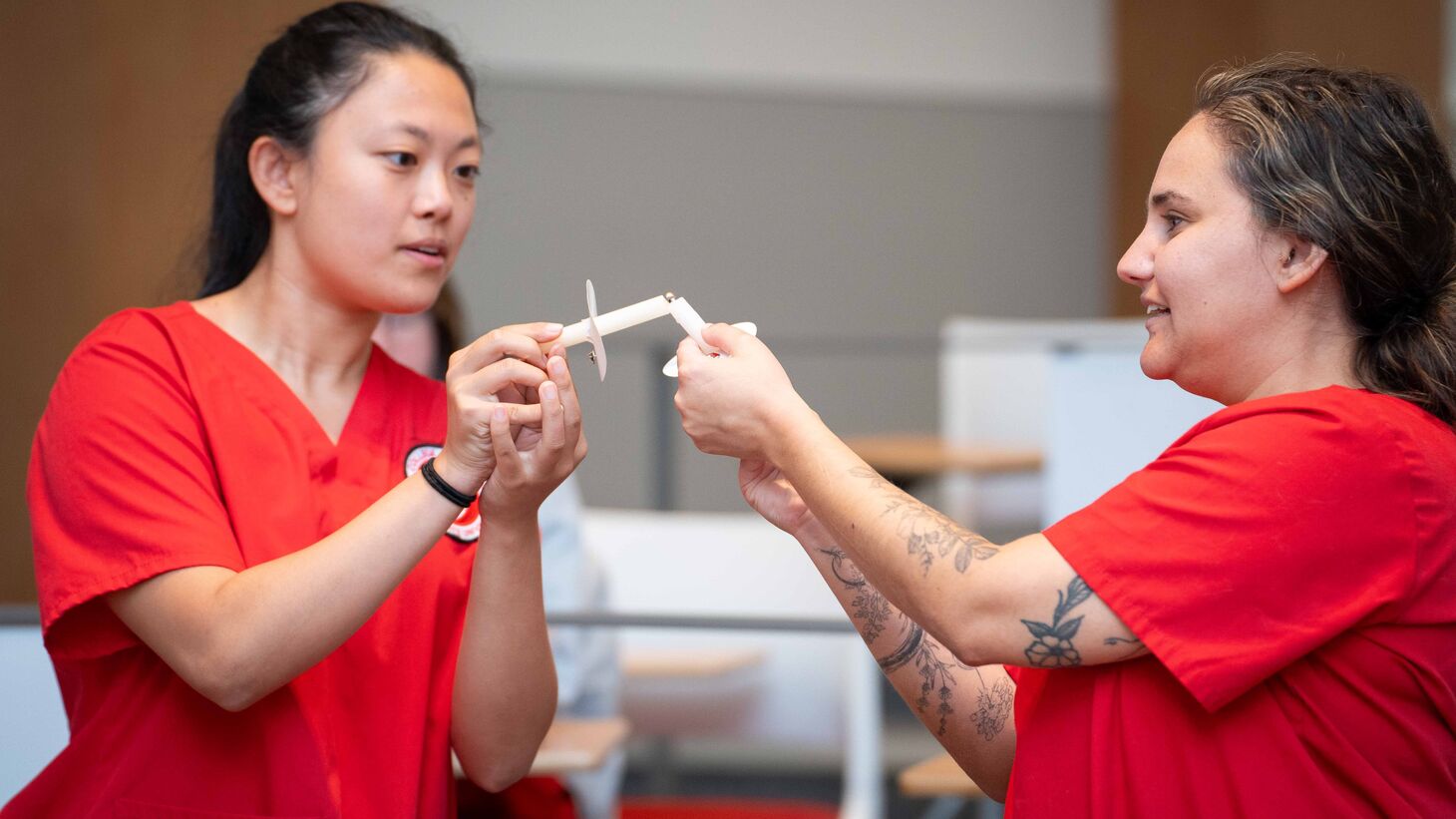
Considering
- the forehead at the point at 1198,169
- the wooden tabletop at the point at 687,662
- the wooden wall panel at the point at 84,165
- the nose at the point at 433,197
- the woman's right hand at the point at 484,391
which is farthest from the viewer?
the wooden wall panel at the point at 84,165

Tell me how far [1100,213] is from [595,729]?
4.43 m

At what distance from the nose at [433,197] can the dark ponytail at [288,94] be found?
0.35 feet

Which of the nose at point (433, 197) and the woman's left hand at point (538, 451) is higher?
the nose at point (433, 197)

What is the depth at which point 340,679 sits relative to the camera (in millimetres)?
1161

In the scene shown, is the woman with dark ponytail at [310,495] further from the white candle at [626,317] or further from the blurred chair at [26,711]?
the blurred chair at [26,711]

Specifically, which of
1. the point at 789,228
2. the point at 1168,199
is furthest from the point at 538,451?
the point at 789,228

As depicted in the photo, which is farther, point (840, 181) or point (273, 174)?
point (840, 181)

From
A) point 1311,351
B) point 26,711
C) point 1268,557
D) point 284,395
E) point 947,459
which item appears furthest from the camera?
point 947,459

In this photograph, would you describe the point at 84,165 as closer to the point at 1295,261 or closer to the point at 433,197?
the point at 433,197

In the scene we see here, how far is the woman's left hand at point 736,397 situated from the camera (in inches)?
41.7

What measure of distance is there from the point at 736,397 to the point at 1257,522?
15.8 inches

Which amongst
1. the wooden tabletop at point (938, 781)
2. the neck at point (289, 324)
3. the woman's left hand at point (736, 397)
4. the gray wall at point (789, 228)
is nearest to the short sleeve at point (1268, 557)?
the woman's left hand at point (736, 397)

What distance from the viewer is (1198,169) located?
100 centimetres

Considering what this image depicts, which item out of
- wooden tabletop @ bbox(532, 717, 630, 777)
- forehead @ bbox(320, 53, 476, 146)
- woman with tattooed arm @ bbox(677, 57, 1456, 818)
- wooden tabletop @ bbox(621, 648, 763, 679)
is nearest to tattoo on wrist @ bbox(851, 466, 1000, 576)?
woman with tattooed arm @ bbox(677, 57, 1456, 818)
